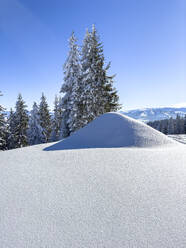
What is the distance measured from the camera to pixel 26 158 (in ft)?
11.7

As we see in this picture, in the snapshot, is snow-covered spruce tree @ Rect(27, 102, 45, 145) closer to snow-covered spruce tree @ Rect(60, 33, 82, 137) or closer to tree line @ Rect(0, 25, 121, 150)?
tree line @ Rect(0, 25, 121, 150)

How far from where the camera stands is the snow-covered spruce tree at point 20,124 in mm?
18906

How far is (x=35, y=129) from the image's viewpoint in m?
20.3

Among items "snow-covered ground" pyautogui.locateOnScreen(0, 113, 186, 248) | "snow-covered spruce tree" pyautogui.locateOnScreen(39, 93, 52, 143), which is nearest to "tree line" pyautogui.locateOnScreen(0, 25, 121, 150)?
"snow-covered spruce tree" pyautogui.locateOnScreen(39, 93, 52, 143)

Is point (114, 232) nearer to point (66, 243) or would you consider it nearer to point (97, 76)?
point (66, 243)

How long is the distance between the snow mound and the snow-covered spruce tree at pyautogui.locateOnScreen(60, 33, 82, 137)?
800 centimetres

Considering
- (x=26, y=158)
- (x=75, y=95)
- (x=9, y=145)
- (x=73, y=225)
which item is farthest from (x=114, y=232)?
(x=9, y=145)

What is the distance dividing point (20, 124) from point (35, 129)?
2155 millimetres

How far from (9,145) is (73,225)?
2148 cm

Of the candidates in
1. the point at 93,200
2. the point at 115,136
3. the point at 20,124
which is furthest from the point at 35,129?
the point at 93,200

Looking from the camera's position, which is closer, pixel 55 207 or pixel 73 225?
pixel 73 225

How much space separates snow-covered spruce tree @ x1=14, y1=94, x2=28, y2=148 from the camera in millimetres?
18906

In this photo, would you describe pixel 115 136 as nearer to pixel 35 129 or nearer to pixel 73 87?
pixel 73 87

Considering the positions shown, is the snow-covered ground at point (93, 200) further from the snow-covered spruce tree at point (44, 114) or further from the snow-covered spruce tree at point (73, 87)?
the snow-covered spruce tree at point (44, 114)
